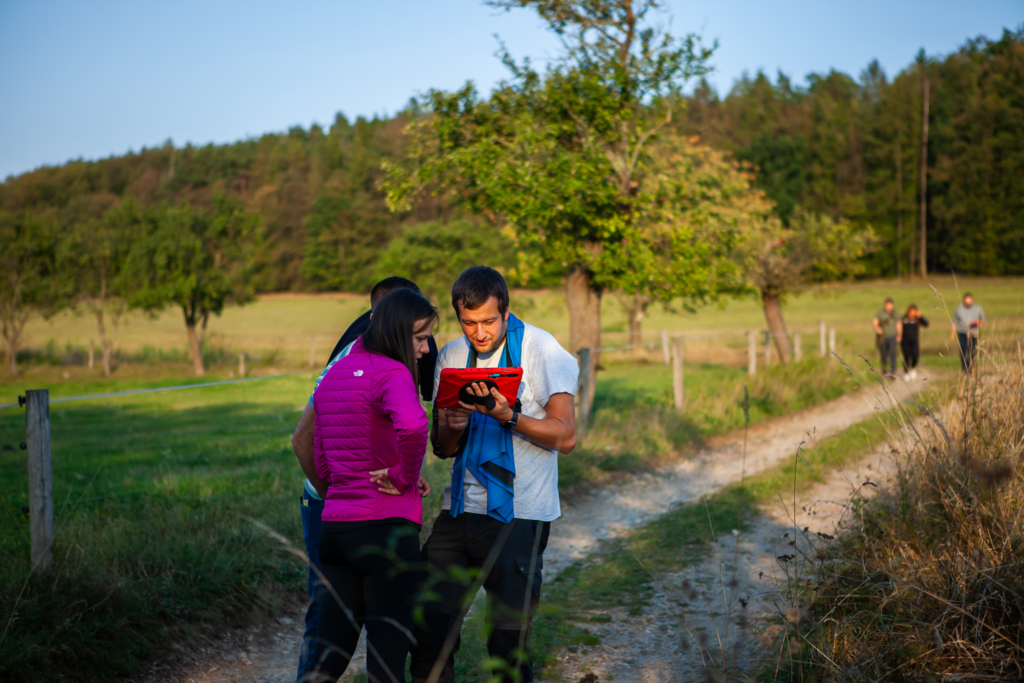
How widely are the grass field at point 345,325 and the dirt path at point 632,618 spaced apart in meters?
12.2

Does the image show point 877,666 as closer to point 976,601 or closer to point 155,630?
point 976,601

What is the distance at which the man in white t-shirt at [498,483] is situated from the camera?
2832 millimetres

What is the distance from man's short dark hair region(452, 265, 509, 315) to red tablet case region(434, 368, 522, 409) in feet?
1.05

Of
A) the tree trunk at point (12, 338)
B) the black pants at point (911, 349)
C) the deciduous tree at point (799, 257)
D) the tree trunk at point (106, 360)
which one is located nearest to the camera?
the black pants at point (911, 349)

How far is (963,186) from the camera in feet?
194

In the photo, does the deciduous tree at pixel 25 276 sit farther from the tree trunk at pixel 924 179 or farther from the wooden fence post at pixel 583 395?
the tree trunk at pixel 924 179

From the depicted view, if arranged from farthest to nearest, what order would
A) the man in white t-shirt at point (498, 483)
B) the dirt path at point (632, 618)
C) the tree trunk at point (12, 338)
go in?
the tree trunk at point (12, 338), the dirt path at point (632, 618), the man in white t-shirt at point (498, 483)

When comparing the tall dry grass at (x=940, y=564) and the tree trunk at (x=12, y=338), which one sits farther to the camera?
the tree trunk at (x=12, y=338)

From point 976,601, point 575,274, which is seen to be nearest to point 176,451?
point 575,274

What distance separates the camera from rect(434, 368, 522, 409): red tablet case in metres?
2.65

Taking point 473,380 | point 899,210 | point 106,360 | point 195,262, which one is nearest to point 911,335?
point 473,380

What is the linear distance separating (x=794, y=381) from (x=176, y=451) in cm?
1188

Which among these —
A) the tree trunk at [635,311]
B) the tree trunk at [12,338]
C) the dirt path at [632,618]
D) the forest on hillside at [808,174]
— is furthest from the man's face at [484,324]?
the forest on hillside at [808,174]

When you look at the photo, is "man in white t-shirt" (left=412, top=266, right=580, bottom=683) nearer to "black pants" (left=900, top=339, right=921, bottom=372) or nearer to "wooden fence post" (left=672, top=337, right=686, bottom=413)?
"wooden fence post" (left=672, top=337, right=686, bottom=413)
